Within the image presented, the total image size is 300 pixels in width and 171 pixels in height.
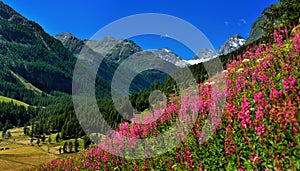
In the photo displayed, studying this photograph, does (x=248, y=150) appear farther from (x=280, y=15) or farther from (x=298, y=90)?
(x=280, y=15)

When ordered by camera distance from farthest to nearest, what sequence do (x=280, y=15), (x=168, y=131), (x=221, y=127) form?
(x=280, y=15) < (x=168, y=131) < (x=221, y=127)

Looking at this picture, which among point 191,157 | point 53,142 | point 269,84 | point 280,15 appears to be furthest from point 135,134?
point 53,142

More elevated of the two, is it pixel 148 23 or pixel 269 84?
pixel 148 23

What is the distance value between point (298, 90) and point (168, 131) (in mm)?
5370

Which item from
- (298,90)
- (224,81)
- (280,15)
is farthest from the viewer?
(280,15)

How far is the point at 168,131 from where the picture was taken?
1127cm

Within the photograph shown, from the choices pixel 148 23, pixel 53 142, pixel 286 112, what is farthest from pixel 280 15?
pixel 53 142

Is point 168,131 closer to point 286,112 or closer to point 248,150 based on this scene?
point 248,150

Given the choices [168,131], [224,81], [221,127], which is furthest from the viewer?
[224,81]

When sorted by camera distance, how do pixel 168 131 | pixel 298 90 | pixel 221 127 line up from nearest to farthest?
pixel 298 90 → pixel 221 127 → pixel 168 131

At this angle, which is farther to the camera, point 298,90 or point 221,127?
point 221,127

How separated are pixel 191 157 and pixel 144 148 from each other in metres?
3.07

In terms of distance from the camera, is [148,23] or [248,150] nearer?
[248,150]

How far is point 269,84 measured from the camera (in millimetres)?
8375
